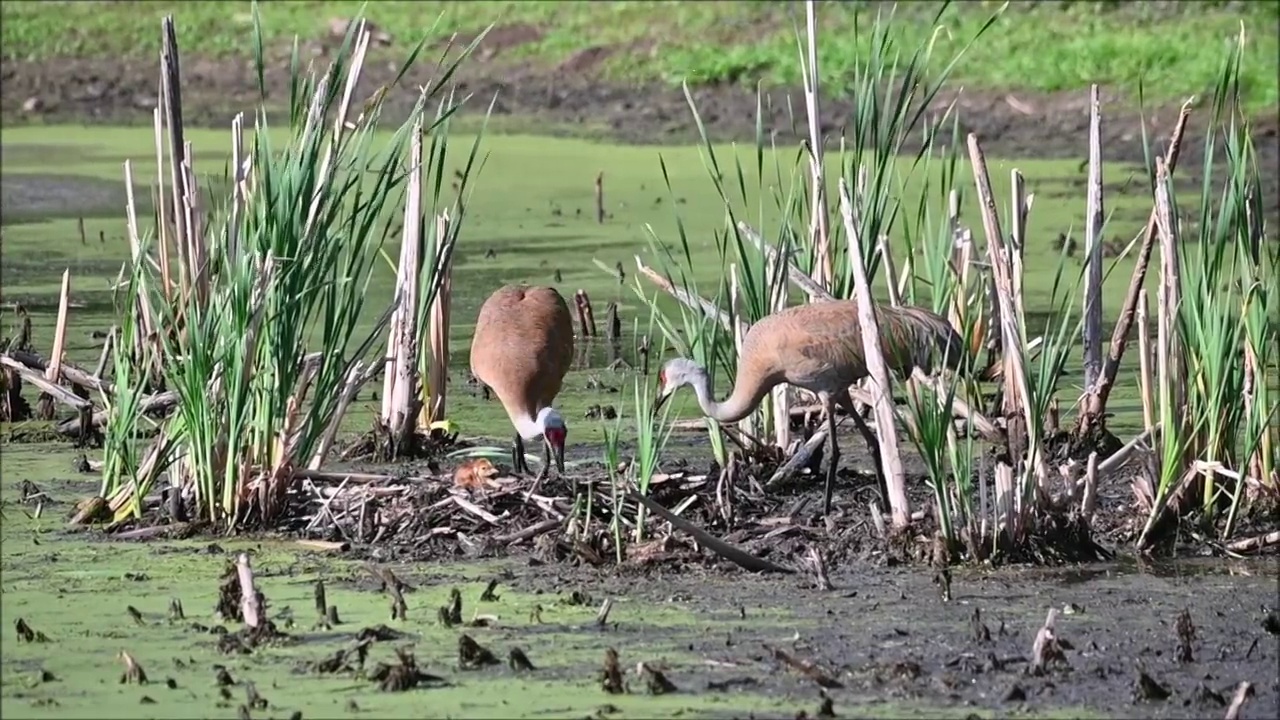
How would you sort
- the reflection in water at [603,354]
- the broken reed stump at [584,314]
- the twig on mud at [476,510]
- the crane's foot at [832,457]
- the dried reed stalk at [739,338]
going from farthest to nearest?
the broken reed stump at [584,314], the reflection in water at [603,354], the dried reed stalk at [739,338], the crane's foot at [832,457], the twig on mud at [476,510]

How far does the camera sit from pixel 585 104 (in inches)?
650

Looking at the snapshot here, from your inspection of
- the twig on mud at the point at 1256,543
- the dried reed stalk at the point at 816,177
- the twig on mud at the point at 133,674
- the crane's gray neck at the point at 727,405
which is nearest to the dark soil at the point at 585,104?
the dried reed stalk at the point at 816,177

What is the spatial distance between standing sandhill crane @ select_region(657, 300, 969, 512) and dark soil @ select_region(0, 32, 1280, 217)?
6.14 m

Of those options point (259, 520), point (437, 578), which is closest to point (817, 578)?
point (437, 578)

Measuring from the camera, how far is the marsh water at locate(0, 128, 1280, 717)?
4.25 metres

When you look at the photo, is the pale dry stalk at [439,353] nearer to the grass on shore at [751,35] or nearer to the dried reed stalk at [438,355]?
the dried reed stalk at [438,355]

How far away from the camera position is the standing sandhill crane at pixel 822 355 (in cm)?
586

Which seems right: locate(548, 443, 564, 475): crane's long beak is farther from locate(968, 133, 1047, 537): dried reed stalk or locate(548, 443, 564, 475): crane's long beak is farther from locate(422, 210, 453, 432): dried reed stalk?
locate(968, 133, 1047, 537): dried reed stalk

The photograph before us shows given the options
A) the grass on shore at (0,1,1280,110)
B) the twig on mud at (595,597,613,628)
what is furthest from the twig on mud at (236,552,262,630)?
the grass on shore at (0,1,1280,110)

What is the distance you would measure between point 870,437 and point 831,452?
0.26 m

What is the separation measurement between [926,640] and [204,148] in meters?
11.2

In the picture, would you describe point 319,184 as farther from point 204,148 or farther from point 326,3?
point 326,3

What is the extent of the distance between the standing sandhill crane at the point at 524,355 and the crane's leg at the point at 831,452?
76cm

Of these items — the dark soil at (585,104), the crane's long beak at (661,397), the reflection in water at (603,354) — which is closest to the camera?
the crane's long beak at (661,397)
